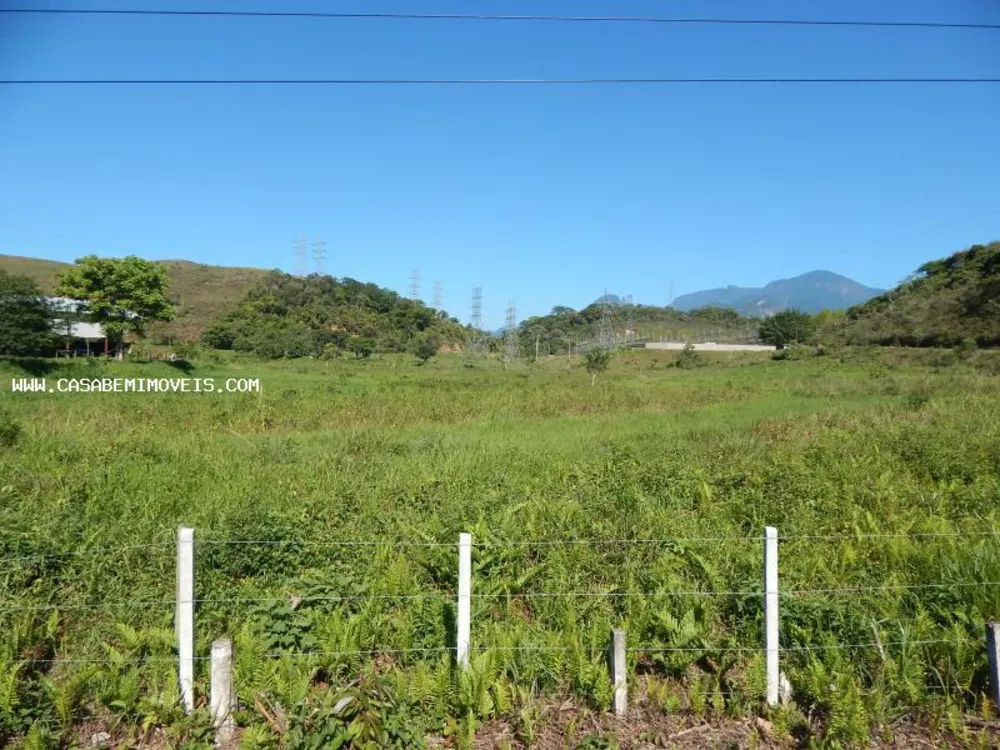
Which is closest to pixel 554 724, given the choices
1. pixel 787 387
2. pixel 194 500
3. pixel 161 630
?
pixel 161 630

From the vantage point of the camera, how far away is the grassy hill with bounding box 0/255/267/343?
71438 millimetres

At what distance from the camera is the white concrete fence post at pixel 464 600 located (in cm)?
337

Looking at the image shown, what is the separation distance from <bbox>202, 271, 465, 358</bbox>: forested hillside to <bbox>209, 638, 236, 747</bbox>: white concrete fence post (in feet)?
171

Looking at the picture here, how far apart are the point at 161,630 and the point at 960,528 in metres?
7.02

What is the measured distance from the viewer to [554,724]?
335 centimetres

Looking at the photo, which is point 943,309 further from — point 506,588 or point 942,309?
point 506,588

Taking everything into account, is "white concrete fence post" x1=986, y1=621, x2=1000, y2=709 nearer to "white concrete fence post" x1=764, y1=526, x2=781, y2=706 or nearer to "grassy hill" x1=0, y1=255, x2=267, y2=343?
"white concrete fence post" x1=764, y1=526, x2=781, y2=706

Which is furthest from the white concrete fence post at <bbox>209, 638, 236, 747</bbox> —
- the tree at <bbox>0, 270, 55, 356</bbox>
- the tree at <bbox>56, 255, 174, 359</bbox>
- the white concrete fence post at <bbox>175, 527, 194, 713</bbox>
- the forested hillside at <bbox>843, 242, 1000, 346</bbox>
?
the forested hillside at <bbox>843, 242, 1000, 346</bbox>

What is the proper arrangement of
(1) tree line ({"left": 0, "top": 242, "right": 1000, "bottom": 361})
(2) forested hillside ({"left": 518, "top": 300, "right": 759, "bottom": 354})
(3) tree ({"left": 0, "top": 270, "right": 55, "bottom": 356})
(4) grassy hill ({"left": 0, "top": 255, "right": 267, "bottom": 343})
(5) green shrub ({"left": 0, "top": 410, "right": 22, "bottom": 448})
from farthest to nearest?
(2) forested hillside ({"left": 518, "top": 300, "right": 759, "bottom": 354}), (4) grassy hill ({"left": 0, "top": 255, "right": 267, "bottom": 343}), (1) tree line ({"left": 0, "top": 242, "right": 1000, "bottom": 361}), (3) tree ({"left": 0, "top": 270, "right": 55, "bottom": 356}), (5) green shrub ({"left": 0, "top": 410, "right": 22, "bottom": 448})

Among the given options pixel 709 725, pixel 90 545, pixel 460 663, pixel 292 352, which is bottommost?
pixel 709 725

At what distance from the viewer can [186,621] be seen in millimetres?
3357

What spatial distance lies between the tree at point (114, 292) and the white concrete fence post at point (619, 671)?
122ft

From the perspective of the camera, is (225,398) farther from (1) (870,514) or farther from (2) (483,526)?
(1) (870,514)

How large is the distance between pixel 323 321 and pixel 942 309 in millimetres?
61589
